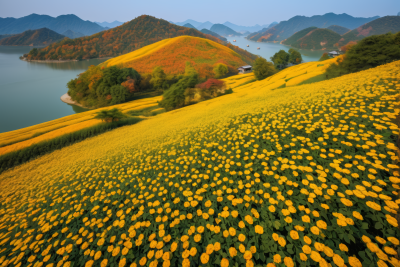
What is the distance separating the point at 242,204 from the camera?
4348 millimetres

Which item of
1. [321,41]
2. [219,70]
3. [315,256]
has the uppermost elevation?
[321,41]

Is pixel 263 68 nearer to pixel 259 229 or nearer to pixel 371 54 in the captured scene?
pixel 371 54

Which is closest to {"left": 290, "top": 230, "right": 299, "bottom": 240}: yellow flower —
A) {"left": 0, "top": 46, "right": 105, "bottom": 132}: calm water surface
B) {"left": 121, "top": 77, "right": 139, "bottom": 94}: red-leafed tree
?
{"left": 121, "top": 77, "right": 139, "bottom": 94}: red-leafed tree

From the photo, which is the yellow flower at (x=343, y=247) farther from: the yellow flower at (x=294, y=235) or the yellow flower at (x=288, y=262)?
the yellow flower at (x=288, y=262)

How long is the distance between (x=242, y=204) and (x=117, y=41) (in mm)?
175547

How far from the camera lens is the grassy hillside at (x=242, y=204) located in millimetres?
3266

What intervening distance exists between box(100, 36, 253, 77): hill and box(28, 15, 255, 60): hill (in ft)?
130

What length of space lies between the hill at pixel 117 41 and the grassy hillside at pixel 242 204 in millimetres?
115412

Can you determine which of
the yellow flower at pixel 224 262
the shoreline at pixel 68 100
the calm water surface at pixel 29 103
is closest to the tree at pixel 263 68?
the yellow flower at pixel 224 262

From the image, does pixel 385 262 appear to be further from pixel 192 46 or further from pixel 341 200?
pixel 192 46

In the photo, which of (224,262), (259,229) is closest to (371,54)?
(259,229)

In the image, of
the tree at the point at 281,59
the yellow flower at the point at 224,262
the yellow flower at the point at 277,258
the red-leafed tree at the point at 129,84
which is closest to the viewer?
the yellow flower at the point at 277,258

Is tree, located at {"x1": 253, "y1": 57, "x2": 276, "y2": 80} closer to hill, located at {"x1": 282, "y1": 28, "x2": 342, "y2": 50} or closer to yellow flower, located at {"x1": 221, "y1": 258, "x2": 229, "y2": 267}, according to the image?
yellow flower, located at {"x1": 221, "y1": 258, "x2": 229, "y2": 267}

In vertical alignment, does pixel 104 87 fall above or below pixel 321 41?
below
